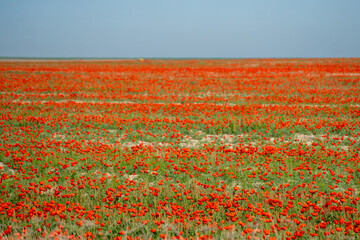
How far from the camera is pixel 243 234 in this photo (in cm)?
408

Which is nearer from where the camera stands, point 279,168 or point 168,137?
point 279,168

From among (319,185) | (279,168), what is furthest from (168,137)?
(319,185)

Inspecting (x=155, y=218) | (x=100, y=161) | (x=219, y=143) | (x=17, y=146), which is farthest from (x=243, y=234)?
(x=17, y=146)

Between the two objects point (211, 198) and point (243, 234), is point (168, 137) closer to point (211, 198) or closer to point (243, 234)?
point (211, 198)

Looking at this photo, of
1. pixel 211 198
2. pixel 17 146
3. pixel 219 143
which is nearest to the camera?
pixel 211 198

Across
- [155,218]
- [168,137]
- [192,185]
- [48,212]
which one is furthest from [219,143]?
[48,212]

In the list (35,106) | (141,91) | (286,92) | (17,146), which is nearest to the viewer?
(17,146)

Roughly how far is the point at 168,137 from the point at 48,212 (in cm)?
564

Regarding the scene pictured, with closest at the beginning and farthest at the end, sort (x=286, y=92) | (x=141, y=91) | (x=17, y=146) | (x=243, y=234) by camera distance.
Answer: (x=243, y=234)
(x=17, y=146)
(x=286, y=92)
(x=141, y=91)

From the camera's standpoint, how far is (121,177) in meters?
6.93

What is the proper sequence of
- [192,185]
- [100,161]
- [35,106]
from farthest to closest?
[35,106]
[100,161]
[192,185]

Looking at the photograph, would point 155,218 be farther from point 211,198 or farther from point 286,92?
point 286,92

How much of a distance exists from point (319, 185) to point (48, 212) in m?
5.32

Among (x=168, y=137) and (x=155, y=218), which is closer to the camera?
(x=155, y=218)
